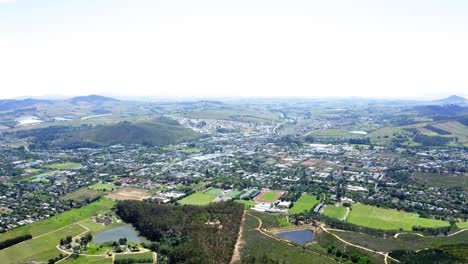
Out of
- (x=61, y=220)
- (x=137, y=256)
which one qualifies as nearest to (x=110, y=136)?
(x=61, y=220)

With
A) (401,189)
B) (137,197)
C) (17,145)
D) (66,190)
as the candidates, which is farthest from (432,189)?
(17,145)

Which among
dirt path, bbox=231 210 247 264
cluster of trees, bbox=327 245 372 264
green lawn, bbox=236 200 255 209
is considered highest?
cluster of trees, bbox=327 245 372 264

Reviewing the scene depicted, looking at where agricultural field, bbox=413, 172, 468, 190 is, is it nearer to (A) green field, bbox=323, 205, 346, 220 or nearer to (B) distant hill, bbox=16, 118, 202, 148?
(A) green field, bbox=323, 205, 346, 220

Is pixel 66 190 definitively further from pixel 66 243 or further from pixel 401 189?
pixel 401 189

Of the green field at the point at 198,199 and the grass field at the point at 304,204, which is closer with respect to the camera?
the grass field at the point at 304,204

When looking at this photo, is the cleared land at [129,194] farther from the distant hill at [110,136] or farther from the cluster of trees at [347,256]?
the distant hill at [110,136]

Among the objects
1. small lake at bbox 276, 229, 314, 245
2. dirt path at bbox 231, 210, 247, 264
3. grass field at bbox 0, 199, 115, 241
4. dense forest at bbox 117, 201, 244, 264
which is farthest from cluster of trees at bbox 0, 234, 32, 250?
small lake at bbox 276, 229, 314, 245

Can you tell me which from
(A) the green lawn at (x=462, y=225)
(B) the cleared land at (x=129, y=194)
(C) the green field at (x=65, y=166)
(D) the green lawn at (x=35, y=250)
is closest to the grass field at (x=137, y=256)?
(D) the green lawn at (x=35, y=250)

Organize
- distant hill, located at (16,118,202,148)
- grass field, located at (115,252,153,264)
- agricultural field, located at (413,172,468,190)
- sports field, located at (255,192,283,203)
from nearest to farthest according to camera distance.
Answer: grass field, located at (115,252,153,264) < sports field, located at (255,192,283,203) < agricultural field, located at (413,172,468,190) < distant hill, located at (16,118,202,148)
